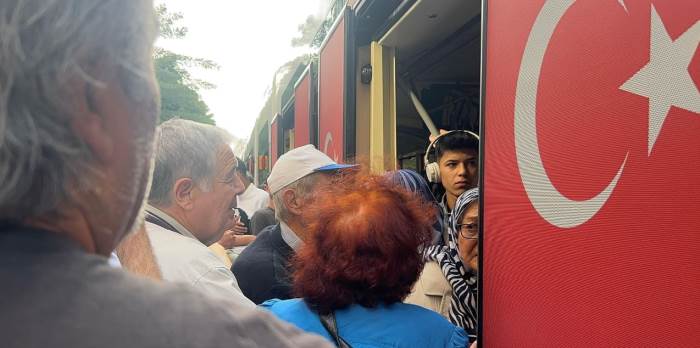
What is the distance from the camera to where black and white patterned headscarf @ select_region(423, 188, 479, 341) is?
192cm

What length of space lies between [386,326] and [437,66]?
3.27 m

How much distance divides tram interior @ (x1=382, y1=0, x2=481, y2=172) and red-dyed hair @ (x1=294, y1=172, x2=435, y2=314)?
1.60 metres

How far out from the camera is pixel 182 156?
177 cm

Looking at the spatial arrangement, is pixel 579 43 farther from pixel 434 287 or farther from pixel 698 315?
pixel 434 287

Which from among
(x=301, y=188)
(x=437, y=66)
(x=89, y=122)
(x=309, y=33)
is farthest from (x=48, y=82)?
(x=309, y=33)

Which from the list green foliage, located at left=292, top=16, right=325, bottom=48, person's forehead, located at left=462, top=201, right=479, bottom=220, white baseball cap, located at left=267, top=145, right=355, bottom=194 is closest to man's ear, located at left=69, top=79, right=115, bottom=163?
person's forehead, located at left=462, top=201, right=479, bottom=220

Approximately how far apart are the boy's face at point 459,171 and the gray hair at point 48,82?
227 centimetres

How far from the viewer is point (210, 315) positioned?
0.47 metres

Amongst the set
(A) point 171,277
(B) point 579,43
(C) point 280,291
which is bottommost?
(C) point 280,291

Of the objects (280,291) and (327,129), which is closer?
(280,291)

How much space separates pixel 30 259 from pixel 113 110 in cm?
13

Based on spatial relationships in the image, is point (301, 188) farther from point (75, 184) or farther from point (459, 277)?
point (75, 184)

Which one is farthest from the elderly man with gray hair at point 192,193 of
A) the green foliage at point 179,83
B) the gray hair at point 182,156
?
the green foliage at point 179,83

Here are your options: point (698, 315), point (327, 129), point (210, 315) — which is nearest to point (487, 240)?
point (698, 315)
